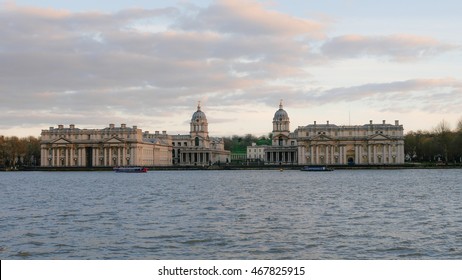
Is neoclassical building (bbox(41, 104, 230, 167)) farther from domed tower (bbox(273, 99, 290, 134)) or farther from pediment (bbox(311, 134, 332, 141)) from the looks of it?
pediment (bbox(311, 134, 332, 141))

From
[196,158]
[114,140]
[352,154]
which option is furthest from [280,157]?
[114,140]

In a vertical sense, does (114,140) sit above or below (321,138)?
above

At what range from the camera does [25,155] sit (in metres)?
175

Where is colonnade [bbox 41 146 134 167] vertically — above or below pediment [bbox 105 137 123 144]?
→ below

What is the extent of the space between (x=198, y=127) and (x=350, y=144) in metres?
48.1

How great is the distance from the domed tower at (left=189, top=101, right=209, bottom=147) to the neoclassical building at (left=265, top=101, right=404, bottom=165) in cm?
3611

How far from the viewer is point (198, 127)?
196000 millimetres

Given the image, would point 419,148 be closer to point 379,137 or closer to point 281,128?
point 379,137

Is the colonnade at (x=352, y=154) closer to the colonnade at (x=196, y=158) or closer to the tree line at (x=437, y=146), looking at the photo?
the tree line at (x=437, y=146)

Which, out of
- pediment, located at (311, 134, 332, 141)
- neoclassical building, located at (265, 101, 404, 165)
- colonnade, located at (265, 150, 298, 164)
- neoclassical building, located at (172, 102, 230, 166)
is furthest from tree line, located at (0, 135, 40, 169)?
pediment, located at (311, 134, 332, 141)

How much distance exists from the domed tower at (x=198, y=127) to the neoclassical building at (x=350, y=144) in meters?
36.1

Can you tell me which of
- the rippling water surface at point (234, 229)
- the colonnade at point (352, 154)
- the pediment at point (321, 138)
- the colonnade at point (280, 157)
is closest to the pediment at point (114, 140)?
the colonnade at point (280, 157)

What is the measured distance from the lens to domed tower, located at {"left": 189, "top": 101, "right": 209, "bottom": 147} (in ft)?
636
